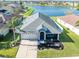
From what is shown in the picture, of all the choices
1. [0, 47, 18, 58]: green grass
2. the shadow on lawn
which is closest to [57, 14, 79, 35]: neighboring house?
the shadow on lawn

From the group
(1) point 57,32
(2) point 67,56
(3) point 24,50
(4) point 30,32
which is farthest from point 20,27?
(2) point 67,56

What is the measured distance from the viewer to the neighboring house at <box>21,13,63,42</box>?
115 inches

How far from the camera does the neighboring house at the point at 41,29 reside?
2.93 metres

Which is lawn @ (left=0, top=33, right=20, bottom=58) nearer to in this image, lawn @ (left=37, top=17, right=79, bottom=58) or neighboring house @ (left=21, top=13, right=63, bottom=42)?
neighboring house @ (left=21, top=13, right=63, bottom=42)

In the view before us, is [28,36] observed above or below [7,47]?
above

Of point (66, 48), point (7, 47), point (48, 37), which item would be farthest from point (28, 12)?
point (66, 48)

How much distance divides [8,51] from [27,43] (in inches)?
12.2

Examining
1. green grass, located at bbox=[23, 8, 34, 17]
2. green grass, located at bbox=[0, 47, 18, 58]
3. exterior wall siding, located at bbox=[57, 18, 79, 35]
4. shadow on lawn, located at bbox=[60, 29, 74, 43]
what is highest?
green grass, located at bbox=[23, 8, 34, 17]

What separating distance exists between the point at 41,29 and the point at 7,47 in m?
0.59

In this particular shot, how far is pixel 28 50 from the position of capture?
3.02m

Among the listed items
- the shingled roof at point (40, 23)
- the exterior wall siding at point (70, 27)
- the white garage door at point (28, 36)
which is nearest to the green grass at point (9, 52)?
the white garage door at point (28, 36)

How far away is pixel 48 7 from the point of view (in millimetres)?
3076

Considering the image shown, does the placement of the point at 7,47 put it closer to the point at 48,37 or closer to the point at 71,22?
the point at 48,37

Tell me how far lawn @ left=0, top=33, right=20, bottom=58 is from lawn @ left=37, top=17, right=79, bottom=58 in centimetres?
38
